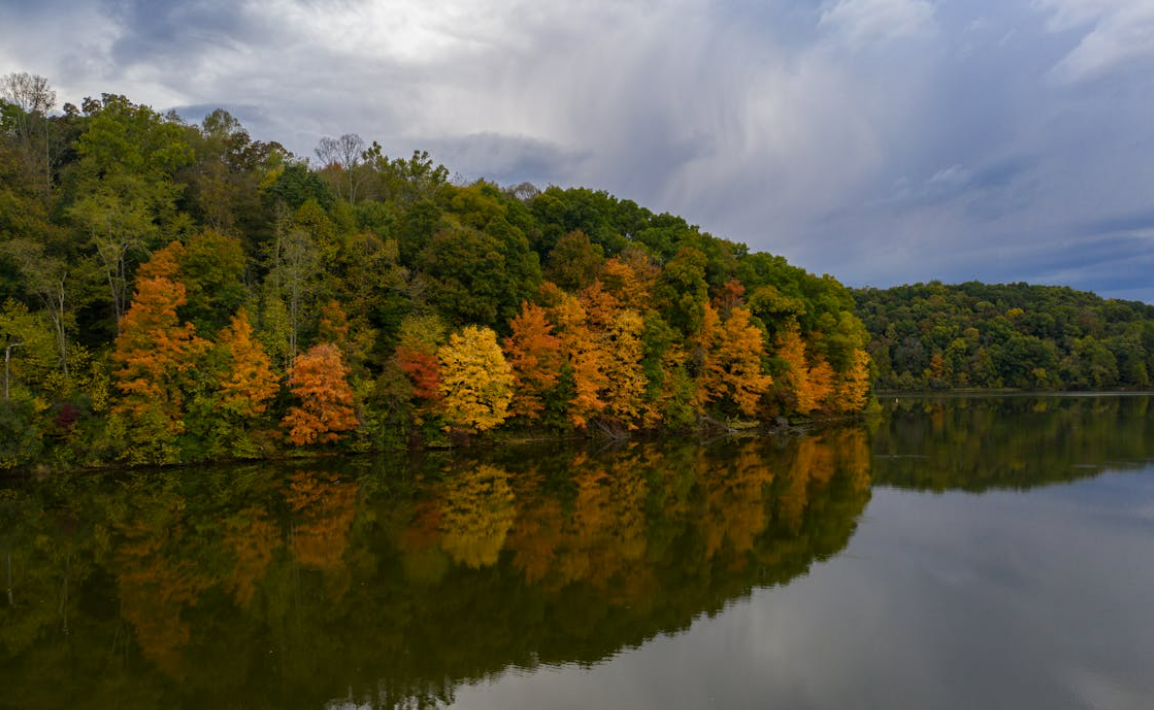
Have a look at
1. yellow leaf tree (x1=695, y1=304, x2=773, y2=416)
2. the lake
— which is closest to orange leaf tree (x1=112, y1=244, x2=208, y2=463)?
the lake

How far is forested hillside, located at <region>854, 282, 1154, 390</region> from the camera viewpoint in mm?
93312

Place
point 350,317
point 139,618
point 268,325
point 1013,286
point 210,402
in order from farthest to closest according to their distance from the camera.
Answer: point 1013,286, point 350,317, point 268,325, point 210,402, point 139,618

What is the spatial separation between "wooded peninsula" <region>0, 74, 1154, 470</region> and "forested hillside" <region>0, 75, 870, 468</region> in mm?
114

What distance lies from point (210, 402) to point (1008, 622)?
2611cm

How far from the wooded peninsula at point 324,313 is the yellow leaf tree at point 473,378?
11 cm

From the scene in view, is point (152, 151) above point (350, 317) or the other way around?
above

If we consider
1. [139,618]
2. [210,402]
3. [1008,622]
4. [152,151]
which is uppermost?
[152,151]

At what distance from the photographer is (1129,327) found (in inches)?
4016

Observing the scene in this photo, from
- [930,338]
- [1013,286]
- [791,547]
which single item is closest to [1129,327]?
[1013,286]

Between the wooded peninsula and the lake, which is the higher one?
the wooded peninsula

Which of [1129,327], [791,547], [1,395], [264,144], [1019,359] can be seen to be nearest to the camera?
[791,547]

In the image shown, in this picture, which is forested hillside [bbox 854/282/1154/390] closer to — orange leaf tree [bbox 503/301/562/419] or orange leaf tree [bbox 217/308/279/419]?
orange leaf tree [bbox 503/301/562/419]

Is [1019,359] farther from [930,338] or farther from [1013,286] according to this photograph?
[1013,286]

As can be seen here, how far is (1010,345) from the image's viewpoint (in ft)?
306
